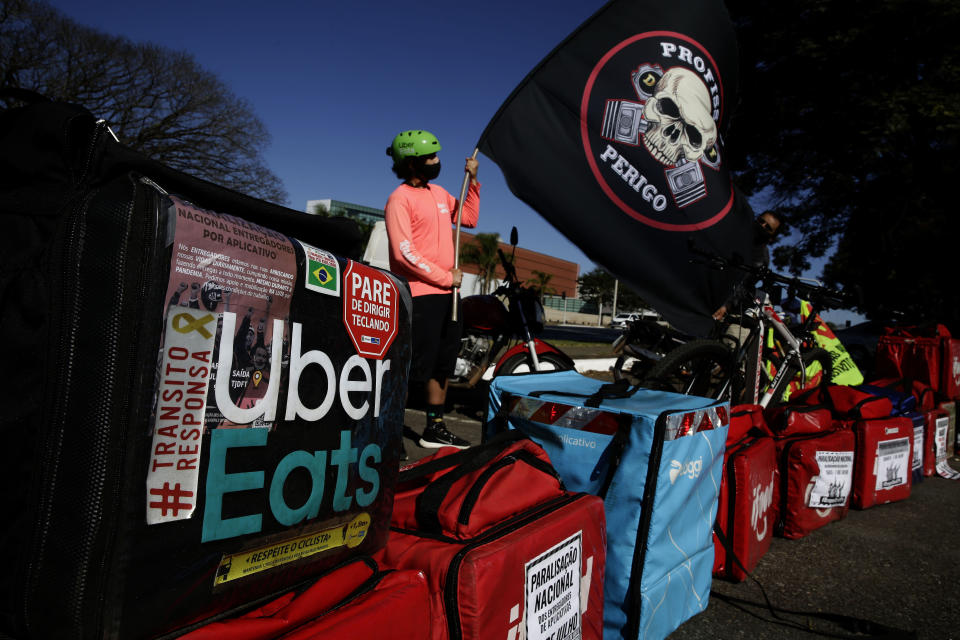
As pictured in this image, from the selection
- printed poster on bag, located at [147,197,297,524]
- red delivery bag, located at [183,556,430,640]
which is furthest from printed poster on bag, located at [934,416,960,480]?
printed poster on bag, located at [147,197,297,524]

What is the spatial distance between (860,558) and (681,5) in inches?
129

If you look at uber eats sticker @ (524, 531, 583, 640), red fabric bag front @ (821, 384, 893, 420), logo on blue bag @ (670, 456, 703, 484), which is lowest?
uber eats sticker @ (524, 531, 583, 640)

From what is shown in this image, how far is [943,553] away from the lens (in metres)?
2.73

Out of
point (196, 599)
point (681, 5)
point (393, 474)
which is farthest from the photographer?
point (681, 5)

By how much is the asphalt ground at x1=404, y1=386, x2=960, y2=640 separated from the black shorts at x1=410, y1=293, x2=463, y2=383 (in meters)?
1.89

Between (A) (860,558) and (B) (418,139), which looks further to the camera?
(B) (418,139)

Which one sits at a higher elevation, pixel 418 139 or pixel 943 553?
pixel 418 139

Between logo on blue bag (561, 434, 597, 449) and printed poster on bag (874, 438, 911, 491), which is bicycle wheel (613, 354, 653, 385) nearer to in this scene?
printed poster on bag (874, 438, 911, 491)

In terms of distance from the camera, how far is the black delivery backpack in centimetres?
78

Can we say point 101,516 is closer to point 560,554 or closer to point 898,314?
point 560,554

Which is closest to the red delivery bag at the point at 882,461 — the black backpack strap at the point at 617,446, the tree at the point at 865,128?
the black backpack strap at the point at 617,446

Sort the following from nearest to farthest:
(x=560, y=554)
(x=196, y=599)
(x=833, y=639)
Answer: (x=196, y=599)
(x=560, y=554)
(x=833, y=639)

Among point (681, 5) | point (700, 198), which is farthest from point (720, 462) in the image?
point (681, 5)

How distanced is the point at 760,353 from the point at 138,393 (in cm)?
393
